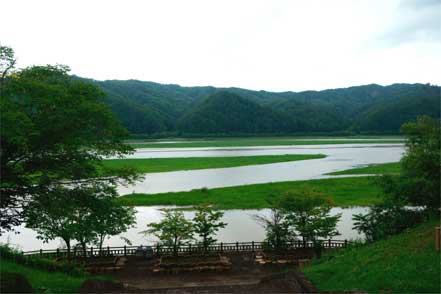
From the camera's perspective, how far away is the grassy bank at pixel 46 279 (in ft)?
41.7

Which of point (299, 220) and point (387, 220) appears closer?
point (387, 220)

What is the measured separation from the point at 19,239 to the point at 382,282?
25.3 meters

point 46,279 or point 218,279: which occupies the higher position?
point 46,279

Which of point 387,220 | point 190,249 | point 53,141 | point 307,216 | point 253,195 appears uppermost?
point 53,141

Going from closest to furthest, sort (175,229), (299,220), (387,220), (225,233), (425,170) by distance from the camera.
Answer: (425,170) < (387,220) < (175,229) < (299,220) < (225,233)

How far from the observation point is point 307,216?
71.2ft

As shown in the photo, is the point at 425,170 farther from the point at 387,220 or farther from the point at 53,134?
the point at 53,134

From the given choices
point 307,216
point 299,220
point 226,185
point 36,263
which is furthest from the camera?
point 226,185

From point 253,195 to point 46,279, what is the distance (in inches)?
1237

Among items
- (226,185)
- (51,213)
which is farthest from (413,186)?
(226,185)

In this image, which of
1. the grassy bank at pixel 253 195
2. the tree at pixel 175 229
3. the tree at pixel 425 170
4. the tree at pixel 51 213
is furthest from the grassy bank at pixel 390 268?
the grassy bank at pixel 253 195

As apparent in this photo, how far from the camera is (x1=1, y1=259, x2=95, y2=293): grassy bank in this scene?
41.7 ft

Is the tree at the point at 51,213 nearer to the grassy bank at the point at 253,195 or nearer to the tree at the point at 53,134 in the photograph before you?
the tree at the point at 53,134

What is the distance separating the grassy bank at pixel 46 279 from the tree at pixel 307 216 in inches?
441
